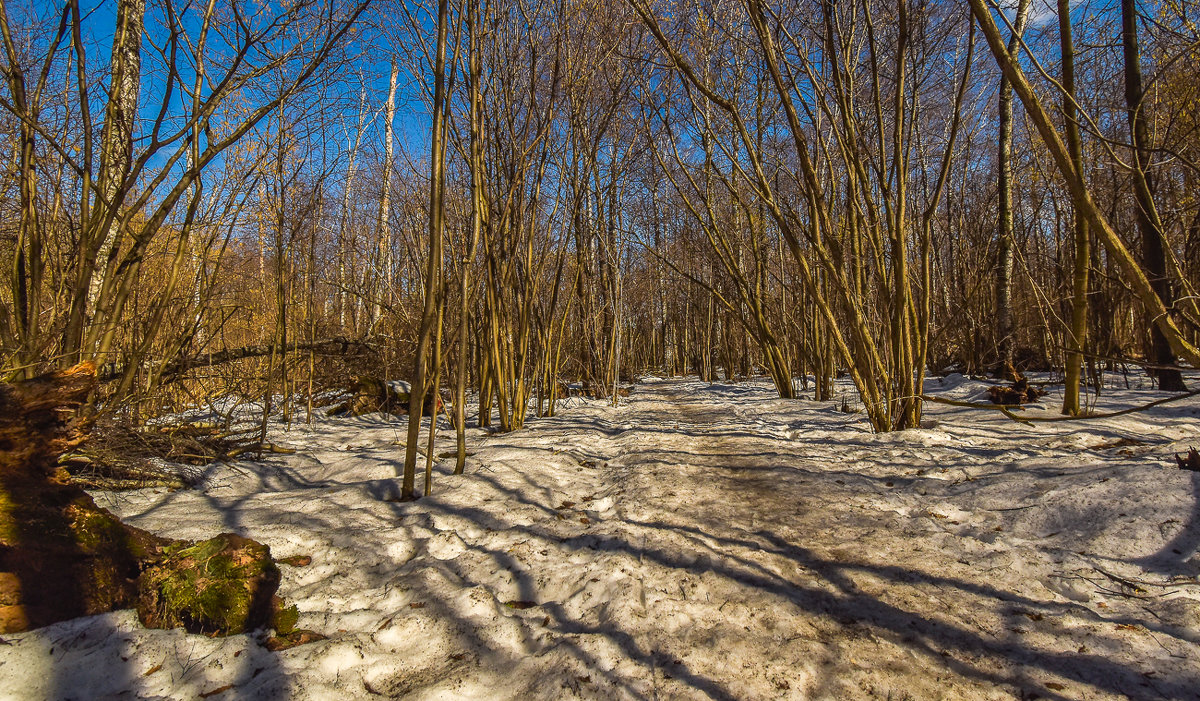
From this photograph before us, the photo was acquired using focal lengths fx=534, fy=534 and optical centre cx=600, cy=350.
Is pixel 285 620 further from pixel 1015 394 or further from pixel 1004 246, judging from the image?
pixel 1004 246

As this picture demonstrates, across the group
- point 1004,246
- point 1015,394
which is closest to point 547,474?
point 1015,394

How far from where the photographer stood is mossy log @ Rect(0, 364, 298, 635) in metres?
1.82

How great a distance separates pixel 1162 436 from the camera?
355 centimetres

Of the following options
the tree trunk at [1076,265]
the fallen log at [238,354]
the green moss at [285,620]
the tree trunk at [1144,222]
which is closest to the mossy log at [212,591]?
the green moss at [285,620]

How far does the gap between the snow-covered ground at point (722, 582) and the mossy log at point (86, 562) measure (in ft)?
0.31

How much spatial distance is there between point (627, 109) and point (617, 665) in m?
8.33

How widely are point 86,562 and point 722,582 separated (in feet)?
7.89

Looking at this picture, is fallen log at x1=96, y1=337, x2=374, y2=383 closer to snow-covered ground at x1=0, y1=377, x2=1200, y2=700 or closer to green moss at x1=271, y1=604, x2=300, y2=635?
snow-covered ground at x1=0, y1=377, x2=1200, y2=700

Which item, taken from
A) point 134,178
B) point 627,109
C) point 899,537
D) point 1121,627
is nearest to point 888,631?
point 1121,627

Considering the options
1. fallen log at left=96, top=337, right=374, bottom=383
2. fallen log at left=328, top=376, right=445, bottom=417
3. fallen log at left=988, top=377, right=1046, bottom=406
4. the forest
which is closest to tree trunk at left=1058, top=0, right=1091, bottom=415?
the forest

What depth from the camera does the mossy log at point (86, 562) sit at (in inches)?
71.7

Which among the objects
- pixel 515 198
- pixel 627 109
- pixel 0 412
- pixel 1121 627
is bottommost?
pixel 1121 627

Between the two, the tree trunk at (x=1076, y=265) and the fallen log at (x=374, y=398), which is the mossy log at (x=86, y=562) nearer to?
the tree trunk at (x=1076, y=265)

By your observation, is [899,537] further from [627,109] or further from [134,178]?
[627,109]
